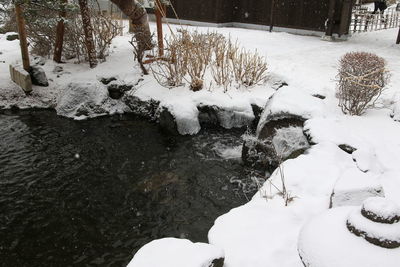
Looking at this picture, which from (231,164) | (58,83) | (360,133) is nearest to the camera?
(360,133)

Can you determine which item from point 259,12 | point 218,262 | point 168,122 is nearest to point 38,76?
point 168,122

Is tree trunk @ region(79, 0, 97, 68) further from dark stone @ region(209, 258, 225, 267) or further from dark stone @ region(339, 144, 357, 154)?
dark stone @ region(209, 258, 225, 267)

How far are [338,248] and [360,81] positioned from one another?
18.0 ft

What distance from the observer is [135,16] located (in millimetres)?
11031

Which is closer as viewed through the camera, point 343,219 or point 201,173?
point 343,219

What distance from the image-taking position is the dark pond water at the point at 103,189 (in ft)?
16.4

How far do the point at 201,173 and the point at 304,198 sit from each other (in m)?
2.57

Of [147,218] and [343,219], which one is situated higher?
[343,219]

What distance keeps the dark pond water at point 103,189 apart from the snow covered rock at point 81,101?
0.57 metres

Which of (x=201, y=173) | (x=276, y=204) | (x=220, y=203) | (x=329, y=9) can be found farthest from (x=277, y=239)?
(x=329, y=9)

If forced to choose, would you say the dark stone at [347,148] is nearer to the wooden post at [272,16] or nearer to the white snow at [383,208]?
the white snow at [383,208]

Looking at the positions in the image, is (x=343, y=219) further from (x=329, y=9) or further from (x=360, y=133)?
(x=329, y=9)

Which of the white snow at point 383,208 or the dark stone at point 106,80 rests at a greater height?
the white snow at point 383,208

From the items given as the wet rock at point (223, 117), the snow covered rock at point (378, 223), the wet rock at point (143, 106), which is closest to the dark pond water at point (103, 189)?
the wet rock at point (223, 117)
